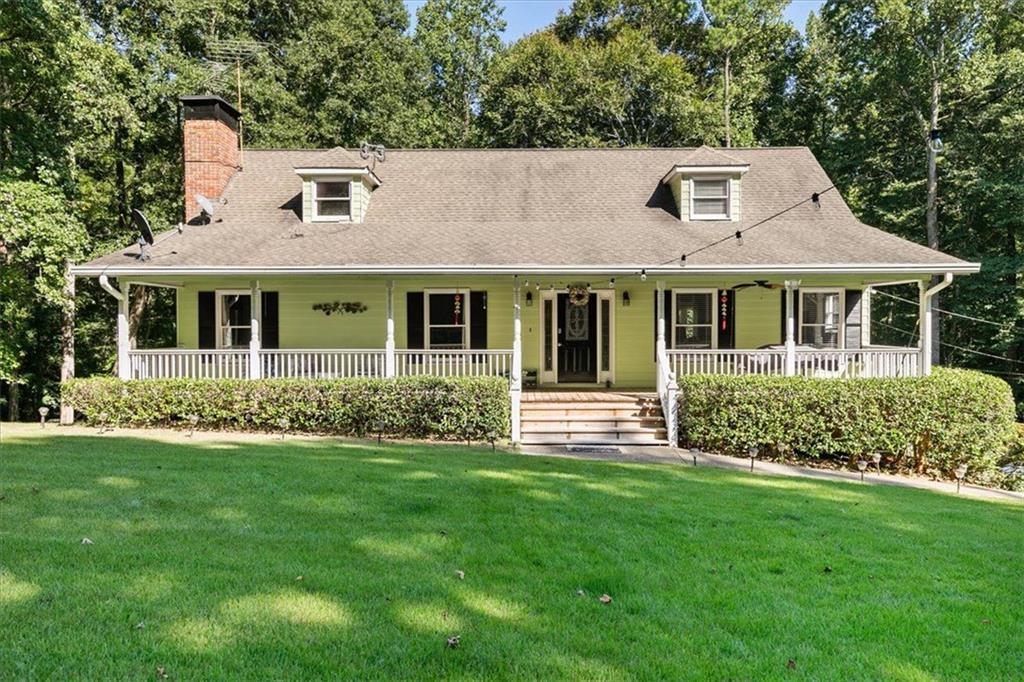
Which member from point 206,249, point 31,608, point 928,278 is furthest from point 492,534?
point 928,278

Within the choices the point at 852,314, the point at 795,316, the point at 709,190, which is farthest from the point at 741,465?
the point at 709,190

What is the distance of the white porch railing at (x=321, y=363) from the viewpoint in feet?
40.4

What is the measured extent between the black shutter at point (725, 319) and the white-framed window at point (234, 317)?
10498 mm

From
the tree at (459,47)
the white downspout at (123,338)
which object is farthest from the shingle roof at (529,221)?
the tree at (459,47)

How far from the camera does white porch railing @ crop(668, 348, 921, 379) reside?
→ 1180cm

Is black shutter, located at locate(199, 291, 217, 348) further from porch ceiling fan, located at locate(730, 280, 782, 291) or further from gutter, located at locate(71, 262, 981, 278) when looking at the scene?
porch ceiling fan, located at locate(730, 280, 782, 291)

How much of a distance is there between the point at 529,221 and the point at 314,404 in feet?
21.2

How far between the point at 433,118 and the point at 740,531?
26510 mm

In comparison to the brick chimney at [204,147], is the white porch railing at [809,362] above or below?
below

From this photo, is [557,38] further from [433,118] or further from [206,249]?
[206,249]

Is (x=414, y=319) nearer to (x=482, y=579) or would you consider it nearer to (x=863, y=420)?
(x=863, y=420)

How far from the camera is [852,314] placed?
1388 centimetres

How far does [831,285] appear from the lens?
13891 millimetres

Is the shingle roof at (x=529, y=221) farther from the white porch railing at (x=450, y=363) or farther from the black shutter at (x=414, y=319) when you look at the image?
the white porch railing at (x=450, y=363)
